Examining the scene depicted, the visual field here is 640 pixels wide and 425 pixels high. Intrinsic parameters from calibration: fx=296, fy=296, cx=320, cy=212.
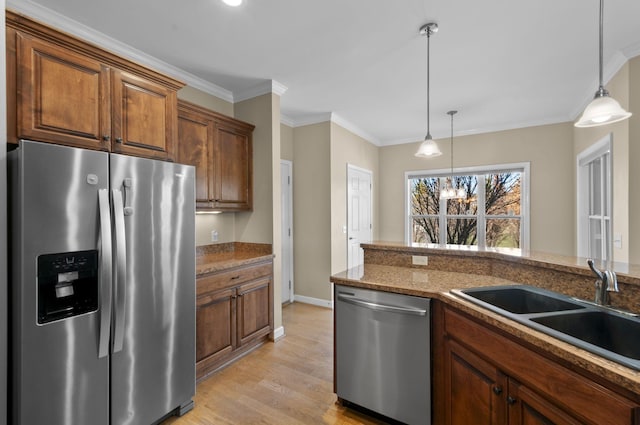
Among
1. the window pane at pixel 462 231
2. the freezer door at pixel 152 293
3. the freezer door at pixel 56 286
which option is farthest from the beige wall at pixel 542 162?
the freezer door at pixel 56 286

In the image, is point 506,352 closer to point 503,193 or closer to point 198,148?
point 198,148

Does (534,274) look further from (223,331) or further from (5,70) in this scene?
(5,70)

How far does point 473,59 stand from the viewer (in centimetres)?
277

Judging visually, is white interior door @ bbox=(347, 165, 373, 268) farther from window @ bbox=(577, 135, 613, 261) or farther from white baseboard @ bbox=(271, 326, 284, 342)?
window @ bbox=(577, 135, 613, 261)

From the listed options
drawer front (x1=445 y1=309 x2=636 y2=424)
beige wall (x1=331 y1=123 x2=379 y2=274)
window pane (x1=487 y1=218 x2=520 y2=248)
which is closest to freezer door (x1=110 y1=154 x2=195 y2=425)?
drawer front (x1=445 y1=309 x2=636 y2=424)

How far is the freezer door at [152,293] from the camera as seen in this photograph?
1.70 metres

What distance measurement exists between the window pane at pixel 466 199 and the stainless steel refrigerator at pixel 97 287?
188 inches

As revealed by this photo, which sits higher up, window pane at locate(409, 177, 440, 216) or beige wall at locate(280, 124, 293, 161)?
beige wall at locate(280, 124, 293, 161)

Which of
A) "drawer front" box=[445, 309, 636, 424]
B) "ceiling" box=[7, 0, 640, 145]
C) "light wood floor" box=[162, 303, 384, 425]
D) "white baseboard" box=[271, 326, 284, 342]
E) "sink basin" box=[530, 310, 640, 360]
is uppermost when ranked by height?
"ceiling" box=[7, 0, 640, 145]

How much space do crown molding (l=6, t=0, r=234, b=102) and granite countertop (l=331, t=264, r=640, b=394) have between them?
2.53 m

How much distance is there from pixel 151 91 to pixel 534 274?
9.40 feet

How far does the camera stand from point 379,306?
1868 millimetres

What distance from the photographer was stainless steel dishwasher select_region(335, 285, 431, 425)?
1.75 m

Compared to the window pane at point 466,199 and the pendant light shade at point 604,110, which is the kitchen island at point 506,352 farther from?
the window pane at point 466,199
